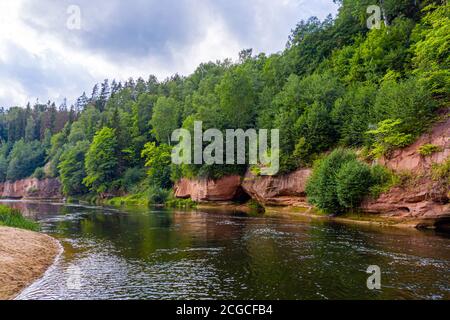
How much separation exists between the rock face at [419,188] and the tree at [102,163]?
64784 millimetres

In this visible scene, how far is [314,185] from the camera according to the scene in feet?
113

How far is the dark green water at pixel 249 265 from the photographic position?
435 inches

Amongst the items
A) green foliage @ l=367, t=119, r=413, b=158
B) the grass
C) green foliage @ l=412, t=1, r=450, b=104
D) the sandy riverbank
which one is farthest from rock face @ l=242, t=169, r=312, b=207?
the sandy riverbank

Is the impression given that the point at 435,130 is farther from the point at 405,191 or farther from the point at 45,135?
the point at 45,135

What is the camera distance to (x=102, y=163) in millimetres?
80438

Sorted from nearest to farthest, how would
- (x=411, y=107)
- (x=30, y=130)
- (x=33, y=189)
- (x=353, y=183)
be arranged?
(x=411, y=107), (x=353, y=183), (x=33, y=189), (x=30, y=130)

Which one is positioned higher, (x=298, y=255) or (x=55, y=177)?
(x=55, y=177)

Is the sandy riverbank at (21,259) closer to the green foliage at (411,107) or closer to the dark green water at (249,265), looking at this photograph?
the dark green water at (249,265)

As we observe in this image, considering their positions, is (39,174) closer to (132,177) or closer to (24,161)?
(24,161)

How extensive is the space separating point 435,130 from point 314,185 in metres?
12.0

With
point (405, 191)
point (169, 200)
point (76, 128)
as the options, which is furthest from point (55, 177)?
point (405, 191)

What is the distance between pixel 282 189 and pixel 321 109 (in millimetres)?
11106

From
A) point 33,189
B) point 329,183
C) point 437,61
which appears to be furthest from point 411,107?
point 33,189
